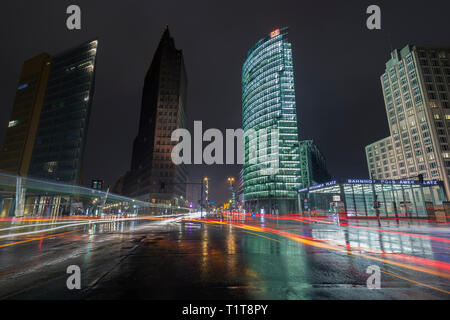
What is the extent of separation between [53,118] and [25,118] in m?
18.3

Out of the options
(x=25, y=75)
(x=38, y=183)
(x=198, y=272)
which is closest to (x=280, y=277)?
(x=198, y=272)

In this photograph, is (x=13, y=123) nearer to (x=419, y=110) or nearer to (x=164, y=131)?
(x=164, y=131)

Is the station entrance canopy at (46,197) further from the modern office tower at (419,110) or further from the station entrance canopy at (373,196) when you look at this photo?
the modern office tower at (419,110)

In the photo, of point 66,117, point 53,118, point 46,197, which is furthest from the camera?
point 53,118

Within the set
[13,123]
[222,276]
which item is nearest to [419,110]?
[222,276]

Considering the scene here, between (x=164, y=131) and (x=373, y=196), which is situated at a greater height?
(x=164, y=131)

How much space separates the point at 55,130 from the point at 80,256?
102380 millimetres

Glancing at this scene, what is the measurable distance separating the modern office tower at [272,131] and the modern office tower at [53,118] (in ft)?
253

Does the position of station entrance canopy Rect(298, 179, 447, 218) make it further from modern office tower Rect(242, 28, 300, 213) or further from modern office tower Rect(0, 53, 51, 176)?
modern office tower Rect(0, 53, 51, 176)

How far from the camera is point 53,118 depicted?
8625cm

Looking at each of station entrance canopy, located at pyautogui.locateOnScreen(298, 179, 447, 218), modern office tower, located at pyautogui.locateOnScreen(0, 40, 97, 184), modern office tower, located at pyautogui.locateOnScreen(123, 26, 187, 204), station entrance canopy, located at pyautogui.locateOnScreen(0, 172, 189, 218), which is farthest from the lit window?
station entrance canopy, located at pyautogui.locateOnScreen(298, 179, 447, 218)

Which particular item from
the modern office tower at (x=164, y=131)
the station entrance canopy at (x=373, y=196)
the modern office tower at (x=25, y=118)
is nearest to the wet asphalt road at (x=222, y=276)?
the station entrance canopy at (x=373, y=196)

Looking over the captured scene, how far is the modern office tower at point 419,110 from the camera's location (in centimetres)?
6904

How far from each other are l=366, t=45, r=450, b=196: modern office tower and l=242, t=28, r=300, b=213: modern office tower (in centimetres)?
4091
